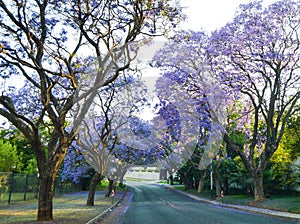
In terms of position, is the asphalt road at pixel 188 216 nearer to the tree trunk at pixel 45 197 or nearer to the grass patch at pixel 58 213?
the grass patch at pixel 58 213

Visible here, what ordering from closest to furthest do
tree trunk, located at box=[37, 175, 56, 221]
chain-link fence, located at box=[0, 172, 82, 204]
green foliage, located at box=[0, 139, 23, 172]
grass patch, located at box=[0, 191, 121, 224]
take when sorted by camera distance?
tree trunk, located at box=[37, 175, 56, 221]
grass patch, located at box=[0, 191, 121, 224]
chain-link fence, located at box=[0, 172, 82, 204]
green foliage, located at box=[0, 139, 23, 172]

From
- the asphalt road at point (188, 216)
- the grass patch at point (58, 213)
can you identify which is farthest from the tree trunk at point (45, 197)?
the asphalt road at point (188, 216)

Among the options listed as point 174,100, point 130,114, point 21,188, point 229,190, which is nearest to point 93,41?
point 174,100

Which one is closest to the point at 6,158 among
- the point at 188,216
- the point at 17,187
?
the point at 17,187

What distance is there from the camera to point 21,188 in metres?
23.9

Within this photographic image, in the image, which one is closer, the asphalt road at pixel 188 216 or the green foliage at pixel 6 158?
the asphalt road at pixel 188 216

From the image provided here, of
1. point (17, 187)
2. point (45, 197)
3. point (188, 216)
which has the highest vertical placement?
point (17, 187)

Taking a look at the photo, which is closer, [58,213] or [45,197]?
[45,197]

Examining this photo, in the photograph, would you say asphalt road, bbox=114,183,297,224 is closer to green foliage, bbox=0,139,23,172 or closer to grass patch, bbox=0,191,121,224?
grass patch, bbox=0,191,121,224

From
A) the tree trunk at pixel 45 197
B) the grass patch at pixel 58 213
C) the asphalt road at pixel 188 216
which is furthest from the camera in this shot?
the asphalt road at pixel 188 216

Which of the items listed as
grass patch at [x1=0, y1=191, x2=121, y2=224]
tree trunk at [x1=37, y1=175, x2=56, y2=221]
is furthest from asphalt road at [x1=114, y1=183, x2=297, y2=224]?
tree trunk at [x1=37, y1=175, x2=56, y2=221]

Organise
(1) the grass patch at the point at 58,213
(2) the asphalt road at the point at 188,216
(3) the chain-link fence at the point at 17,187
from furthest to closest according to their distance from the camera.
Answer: (3) the chain-link fence at the point at 17,187 → (2) the asphalt road at the point at 188,216 → (1) the grass patch at the point at 58,213

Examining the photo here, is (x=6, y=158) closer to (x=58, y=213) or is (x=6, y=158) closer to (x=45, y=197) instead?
(x=58, y=213)

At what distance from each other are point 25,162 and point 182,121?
30.0m
